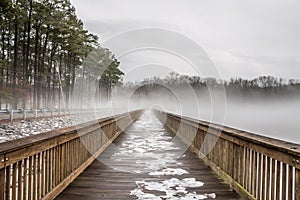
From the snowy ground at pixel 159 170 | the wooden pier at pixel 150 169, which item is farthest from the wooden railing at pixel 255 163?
the snowy ground at pixel 159 170

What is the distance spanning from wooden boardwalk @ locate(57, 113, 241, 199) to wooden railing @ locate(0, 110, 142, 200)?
21 centimetres

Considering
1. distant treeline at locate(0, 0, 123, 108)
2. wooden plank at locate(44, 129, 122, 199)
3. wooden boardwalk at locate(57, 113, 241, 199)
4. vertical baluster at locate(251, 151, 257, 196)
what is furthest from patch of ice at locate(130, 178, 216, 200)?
distant treeline at locate(0, 0, 123, 108)

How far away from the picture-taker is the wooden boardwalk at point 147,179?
13.6 feet

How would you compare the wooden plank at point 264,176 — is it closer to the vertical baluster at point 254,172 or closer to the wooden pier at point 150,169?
the wooden pier at point 150,169

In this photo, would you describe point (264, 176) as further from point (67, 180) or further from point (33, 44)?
point (33, 44)

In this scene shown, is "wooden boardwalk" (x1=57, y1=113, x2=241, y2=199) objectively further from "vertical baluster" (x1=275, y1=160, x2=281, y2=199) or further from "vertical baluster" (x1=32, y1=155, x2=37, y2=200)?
"vertical baluster" (x1=275, y1=160, x2=281, y2=199)

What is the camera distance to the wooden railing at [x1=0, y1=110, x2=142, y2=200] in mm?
2660

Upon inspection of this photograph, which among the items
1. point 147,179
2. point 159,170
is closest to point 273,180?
point 147,179

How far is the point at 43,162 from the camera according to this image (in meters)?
3.56

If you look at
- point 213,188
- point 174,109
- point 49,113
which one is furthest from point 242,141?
point 174,109

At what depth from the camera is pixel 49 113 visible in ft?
75.8

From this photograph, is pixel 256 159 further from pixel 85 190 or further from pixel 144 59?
pixel 144 59

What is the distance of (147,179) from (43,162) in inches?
77.5

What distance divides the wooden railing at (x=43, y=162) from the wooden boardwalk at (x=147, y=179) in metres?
0.21
